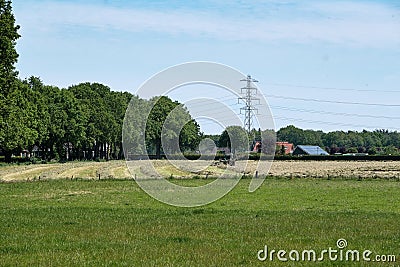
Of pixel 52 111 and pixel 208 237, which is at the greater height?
pixel 52 111

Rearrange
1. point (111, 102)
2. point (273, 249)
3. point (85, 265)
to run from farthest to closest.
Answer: point (111, 102) → point (273, 249) → point (85, 265)

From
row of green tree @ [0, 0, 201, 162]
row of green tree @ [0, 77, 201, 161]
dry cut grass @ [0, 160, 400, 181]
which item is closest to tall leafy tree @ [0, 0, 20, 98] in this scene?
row of green tree @ [0, 0, 201, 162]

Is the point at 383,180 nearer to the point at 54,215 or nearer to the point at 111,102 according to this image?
the point at 54,215

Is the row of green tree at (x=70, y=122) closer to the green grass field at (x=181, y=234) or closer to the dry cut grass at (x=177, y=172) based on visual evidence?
the dry cut grass at (x=177, y=172)

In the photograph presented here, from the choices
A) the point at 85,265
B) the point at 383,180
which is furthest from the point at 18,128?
the point at 85,265

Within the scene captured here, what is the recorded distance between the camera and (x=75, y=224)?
20859mm

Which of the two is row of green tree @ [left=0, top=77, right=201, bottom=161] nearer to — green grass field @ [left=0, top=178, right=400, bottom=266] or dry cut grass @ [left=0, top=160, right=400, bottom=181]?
dry cut grass @ [left=0, top=160, right=400, bottom=181]

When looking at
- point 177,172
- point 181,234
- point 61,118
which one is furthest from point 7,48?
point 61,118

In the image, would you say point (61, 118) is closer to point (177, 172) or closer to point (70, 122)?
point (70, 122)

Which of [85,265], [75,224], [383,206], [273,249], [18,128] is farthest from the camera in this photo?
[18,128]

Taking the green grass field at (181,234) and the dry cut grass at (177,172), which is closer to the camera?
the green grass field at (181,234)

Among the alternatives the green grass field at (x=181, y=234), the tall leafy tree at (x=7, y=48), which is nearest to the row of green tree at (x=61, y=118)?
the tall leafy tree at (x=7, y=48)

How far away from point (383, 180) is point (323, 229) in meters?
40.8

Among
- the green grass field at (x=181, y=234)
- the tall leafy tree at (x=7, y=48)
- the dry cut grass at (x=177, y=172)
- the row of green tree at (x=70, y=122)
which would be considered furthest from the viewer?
the row of green tree at (x=70, y=122)
